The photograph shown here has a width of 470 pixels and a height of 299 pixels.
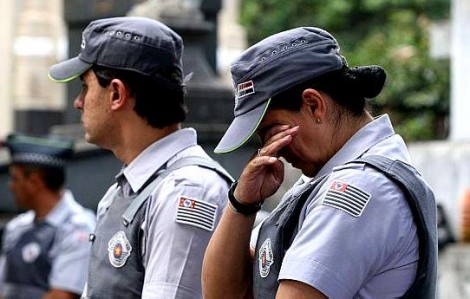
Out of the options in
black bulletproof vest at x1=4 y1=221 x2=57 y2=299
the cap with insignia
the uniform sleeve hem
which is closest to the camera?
the uniform sleeve hem

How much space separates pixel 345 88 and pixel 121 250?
3.52 ft

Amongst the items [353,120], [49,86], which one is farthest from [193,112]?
[49,86]

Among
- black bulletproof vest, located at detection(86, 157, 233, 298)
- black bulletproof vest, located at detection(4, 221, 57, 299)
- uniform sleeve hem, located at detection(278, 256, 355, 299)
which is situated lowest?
black bulletproof vest, located at detection(4, 221, 57, 299)

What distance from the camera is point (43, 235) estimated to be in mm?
7574

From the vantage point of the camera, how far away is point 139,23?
189 inches

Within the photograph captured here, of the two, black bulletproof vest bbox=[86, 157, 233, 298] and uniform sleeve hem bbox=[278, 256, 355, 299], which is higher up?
uniform sleeve hem bbox=[278, 256, 355, 299]

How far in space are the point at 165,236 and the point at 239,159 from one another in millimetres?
5266

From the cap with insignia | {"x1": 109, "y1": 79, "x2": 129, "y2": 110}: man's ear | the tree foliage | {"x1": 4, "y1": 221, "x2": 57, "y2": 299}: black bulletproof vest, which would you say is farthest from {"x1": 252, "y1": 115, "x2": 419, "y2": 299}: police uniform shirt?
the tree foliage

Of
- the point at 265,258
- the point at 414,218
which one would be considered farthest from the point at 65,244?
the point at 414,218

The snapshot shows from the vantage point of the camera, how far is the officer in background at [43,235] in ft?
24.2

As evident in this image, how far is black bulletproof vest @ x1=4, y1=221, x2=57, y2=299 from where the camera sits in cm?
755

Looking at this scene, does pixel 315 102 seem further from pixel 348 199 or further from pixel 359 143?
pixel 348 199

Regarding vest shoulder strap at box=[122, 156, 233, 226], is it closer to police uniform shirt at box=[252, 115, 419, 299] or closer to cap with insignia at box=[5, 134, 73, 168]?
police uniform shirt at box=[252, 115, 419, 299]

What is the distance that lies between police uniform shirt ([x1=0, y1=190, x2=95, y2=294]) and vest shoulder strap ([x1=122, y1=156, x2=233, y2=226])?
2.72 m
